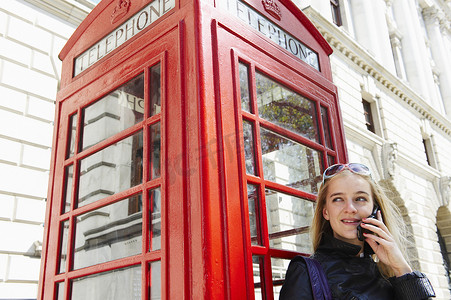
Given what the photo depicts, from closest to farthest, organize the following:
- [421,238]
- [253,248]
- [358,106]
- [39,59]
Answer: [253,248], [39,59], [358,106], [421,238]

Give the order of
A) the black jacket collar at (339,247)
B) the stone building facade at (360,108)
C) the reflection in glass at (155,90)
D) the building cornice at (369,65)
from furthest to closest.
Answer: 1. the building cornice at (369,65)
2. the stone building facade at (360,108)
3. the reflection in glass at (155,90)
4. the black jacket collar at (339,247)

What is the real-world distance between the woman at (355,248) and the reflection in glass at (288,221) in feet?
0.64

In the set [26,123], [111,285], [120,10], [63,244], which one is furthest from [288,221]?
[26,123]

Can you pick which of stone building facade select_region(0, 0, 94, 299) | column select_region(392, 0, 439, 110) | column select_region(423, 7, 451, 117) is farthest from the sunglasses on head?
column select_region(423, 7, 451, 117)

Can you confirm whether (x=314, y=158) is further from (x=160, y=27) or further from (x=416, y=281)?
(x=160, y=27)

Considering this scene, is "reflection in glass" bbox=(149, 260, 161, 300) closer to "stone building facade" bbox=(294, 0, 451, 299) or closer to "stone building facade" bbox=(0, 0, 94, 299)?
"stone building facade" bbox=(0, 0, 94, 299)

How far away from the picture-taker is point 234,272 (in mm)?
1869

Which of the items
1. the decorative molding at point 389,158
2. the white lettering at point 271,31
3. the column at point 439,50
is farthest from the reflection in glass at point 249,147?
the column at point 439,50

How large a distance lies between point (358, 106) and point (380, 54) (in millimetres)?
4373

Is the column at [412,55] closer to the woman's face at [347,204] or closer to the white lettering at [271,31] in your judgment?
the white lettering at [271,31]

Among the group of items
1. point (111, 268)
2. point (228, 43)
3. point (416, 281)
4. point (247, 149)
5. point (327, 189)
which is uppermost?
point (228, 43)

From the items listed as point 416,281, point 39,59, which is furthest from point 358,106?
point 416,281

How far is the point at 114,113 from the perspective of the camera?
2.59 metres

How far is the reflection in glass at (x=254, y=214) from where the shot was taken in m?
2.12
